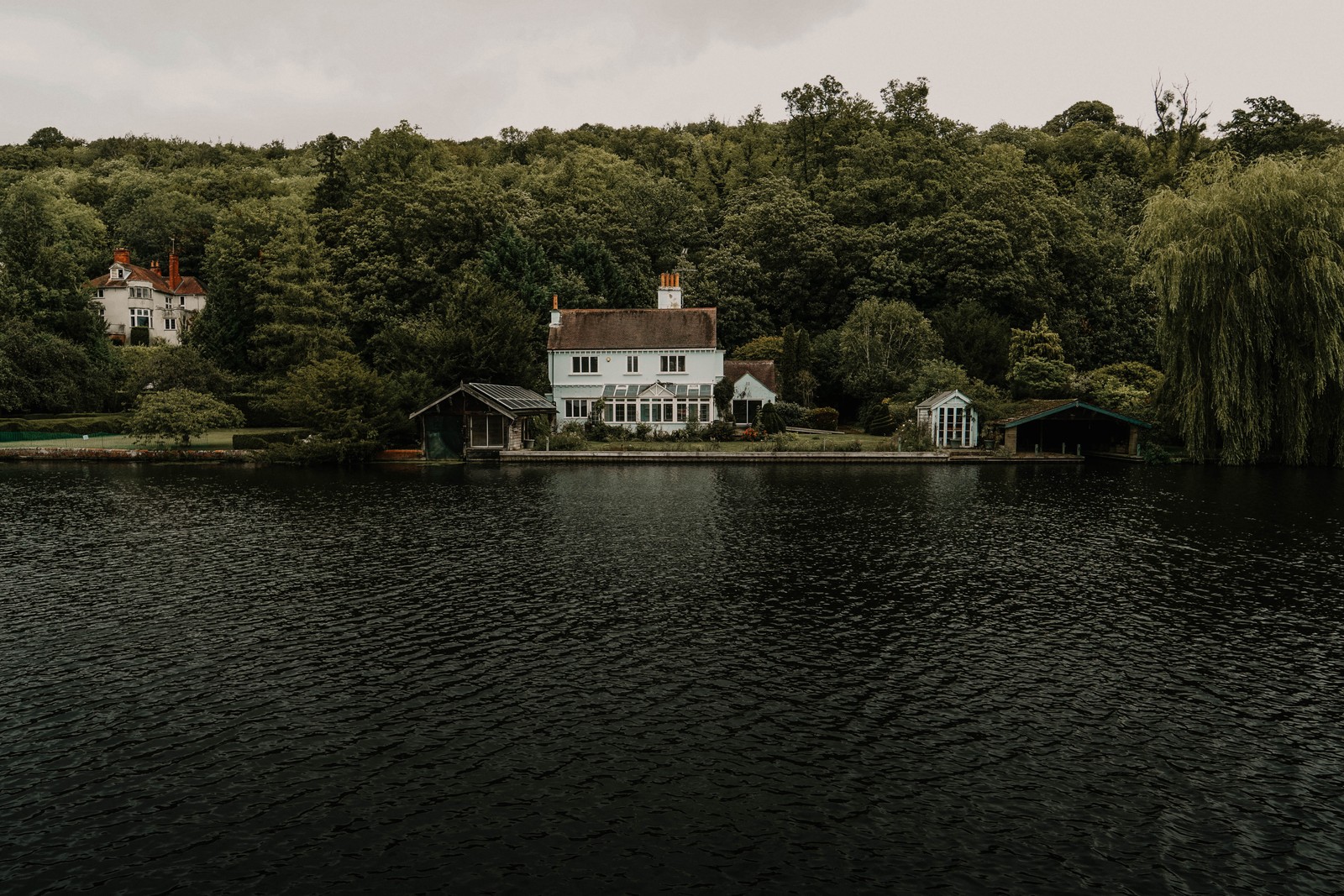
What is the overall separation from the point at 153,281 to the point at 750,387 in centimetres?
7681

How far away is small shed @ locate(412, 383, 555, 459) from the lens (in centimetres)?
5591

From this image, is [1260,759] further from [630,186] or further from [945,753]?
[630,186]

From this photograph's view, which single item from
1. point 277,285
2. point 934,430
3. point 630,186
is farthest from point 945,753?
point 630,186

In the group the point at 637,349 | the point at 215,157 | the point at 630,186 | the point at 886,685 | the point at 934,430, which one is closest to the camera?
the point at 886,685

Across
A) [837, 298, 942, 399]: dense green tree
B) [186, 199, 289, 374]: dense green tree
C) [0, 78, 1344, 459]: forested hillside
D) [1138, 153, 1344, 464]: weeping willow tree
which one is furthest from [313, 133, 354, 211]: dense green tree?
[1138, 153, 1344, 464]: weeping willow tree

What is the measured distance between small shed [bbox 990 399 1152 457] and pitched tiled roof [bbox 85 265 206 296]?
94.8 meters

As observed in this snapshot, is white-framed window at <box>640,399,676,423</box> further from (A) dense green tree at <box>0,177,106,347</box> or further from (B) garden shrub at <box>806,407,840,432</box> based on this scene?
(A) dense green tree at <box>0,177,106,347</box>

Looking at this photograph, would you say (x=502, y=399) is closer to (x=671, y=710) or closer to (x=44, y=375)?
(x=44, y=375)

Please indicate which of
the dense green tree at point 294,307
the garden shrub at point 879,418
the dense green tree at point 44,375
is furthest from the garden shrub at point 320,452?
the garden shrub at point 879,418

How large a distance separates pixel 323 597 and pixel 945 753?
15756 mm

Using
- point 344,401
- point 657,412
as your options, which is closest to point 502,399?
point 344,401

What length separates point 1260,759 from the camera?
1295 cm

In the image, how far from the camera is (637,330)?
66.4m

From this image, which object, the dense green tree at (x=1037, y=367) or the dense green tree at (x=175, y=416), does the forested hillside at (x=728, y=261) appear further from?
the dense green tree at (x=175, y=416)
